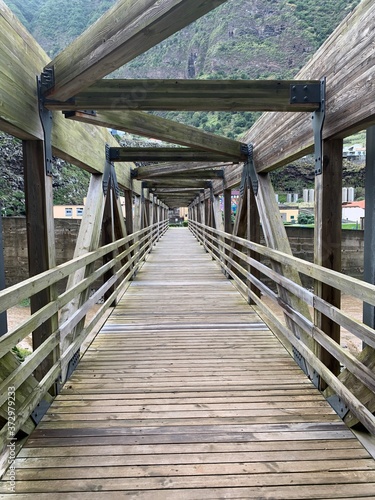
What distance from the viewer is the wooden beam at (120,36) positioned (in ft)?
5.57

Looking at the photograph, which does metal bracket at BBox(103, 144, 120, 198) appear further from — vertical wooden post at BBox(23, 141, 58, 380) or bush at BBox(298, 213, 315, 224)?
bush at BBox(298, 213, 315, 224)

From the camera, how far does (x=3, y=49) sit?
2338 millimetres

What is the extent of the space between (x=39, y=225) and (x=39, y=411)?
4.29 feet

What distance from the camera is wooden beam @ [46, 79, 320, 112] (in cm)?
291

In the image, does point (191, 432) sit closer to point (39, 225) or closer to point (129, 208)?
point (39, 225)

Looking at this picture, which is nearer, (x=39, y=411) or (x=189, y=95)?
(x=39, y=411)

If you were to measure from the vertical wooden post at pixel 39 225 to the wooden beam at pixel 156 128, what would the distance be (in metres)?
0.62

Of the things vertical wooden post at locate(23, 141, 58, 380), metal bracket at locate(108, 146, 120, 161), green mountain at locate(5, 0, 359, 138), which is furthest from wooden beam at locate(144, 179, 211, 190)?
green mountain at locate(5, 0, 359, 138)

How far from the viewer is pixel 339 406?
8.08 ft

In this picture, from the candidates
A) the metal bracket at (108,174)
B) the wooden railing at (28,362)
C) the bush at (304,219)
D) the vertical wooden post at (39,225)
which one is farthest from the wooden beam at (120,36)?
the bush at (304,219)

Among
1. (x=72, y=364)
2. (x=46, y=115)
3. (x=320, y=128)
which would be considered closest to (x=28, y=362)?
(x=72, y=364)

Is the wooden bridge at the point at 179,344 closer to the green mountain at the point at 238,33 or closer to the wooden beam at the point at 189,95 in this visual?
the wooden beam at the point at 189,95

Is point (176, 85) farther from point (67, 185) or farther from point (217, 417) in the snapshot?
point (67, 185)

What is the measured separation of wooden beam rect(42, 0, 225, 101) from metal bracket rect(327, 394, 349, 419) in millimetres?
2328
